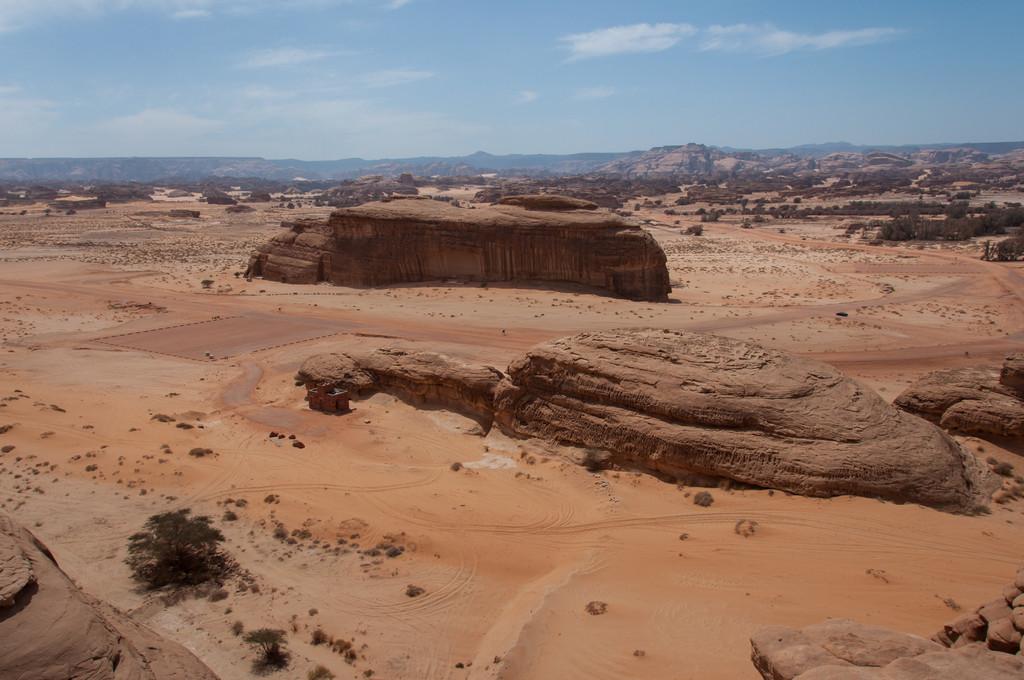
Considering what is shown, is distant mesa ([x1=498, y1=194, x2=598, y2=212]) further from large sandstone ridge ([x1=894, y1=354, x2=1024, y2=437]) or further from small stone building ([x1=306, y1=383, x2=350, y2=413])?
large sandstone ridge ([x1=894, y1=354, x2=1024, y2=437])

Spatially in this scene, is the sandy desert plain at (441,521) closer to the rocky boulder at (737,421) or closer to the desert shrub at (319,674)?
the desert shrub at (319,674)

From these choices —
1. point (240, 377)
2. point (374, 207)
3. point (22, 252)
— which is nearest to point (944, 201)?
point (374, 207)

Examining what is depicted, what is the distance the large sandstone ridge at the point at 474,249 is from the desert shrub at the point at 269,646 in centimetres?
3117

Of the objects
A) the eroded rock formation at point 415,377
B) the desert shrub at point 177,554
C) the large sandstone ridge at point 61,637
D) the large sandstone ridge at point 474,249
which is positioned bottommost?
the desert shrub at point 177,554

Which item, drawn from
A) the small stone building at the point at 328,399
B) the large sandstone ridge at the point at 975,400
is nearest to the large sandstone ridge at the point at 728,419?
the large sandstone ridge at the point at 975,400

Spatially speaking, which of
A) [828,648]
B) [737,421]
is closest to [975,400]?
[737,421]

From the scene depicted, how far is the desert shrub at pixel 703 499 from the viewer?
1398 cm

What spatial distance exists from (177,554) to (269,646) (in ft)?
10.8

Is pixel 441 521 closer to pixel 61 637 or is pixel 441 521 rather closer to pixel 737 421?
pixel 737 421

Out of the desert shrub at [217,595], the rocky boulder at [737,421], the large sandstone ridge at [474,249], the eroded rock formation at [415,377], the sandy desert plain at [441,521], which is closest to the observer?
the sandy desert plain at [441,521]

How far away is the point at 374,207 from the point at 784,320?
25.3 metres

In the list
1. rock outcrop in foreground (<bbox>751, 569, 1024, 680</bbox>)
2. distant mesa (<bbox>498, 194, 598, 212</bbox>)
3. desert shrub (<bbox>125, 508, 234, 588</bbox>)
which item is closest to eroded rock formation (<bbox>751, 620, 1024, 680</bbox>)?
rock outcrop in foreground (<bbox>751, 569, 1024, 680</bbox>)

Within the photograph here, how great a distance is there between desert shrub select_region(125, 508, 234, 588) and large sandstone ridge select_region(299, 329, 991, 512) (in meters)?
8.05

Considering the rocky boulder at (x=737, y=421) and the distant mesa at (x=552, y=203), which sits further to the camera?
the distant mesa at (x=552, y=203)
